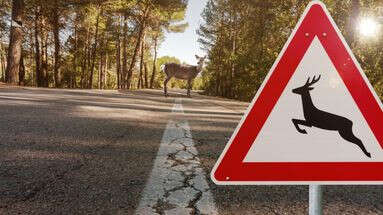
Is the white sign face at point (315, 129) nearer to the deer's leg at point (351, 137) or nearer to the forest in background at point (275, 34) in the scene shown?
the deer's leg at point (351, 137)

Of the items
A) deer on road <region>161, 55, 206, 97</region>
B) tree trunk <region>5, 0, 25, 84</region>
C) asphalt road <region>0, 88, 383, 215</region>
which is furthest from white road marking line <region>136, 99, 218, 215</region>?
tree trunk <region>5, 0, 25, 84</region>

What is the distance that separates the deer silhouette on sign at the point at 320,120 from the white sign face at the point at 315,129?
0.01m

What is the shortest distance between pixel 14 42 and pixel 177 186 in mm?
19082

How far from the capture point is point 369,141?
1932 millimetres

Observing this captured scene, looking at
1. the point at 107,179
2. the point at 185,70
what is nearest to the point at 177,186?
the point at 107,179

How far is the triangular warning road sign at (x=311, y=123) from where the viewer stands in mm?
1894

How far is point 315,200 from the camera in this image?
73.4 inches

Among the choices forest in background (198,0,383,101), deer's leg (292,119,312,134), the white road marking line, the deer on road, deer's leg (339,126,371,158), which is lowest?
the white road marking line

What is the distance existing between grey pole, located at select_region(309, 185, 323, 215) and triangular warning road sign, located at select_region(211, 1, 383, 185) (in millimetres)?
43

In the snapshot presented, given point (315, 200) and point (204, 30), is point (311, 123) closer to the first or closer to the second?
point (315, 200)

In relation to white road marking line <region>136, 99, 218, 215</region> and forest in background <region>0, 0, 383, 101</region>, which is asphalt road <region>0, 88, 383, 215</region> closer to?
white road marking line <region>136, 99, 218, 215</region>

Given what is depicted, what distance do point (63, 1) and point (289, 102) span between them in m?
27.8

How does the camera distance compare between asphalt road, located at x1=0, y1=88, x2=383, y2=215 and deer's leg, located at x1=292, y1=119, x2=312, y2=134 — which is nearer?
deer's leg, located at x1=292, y1=119, x2=312, y2=134

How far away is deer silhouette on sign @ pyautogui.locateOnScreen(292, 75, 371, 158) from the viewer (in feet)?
6.31
